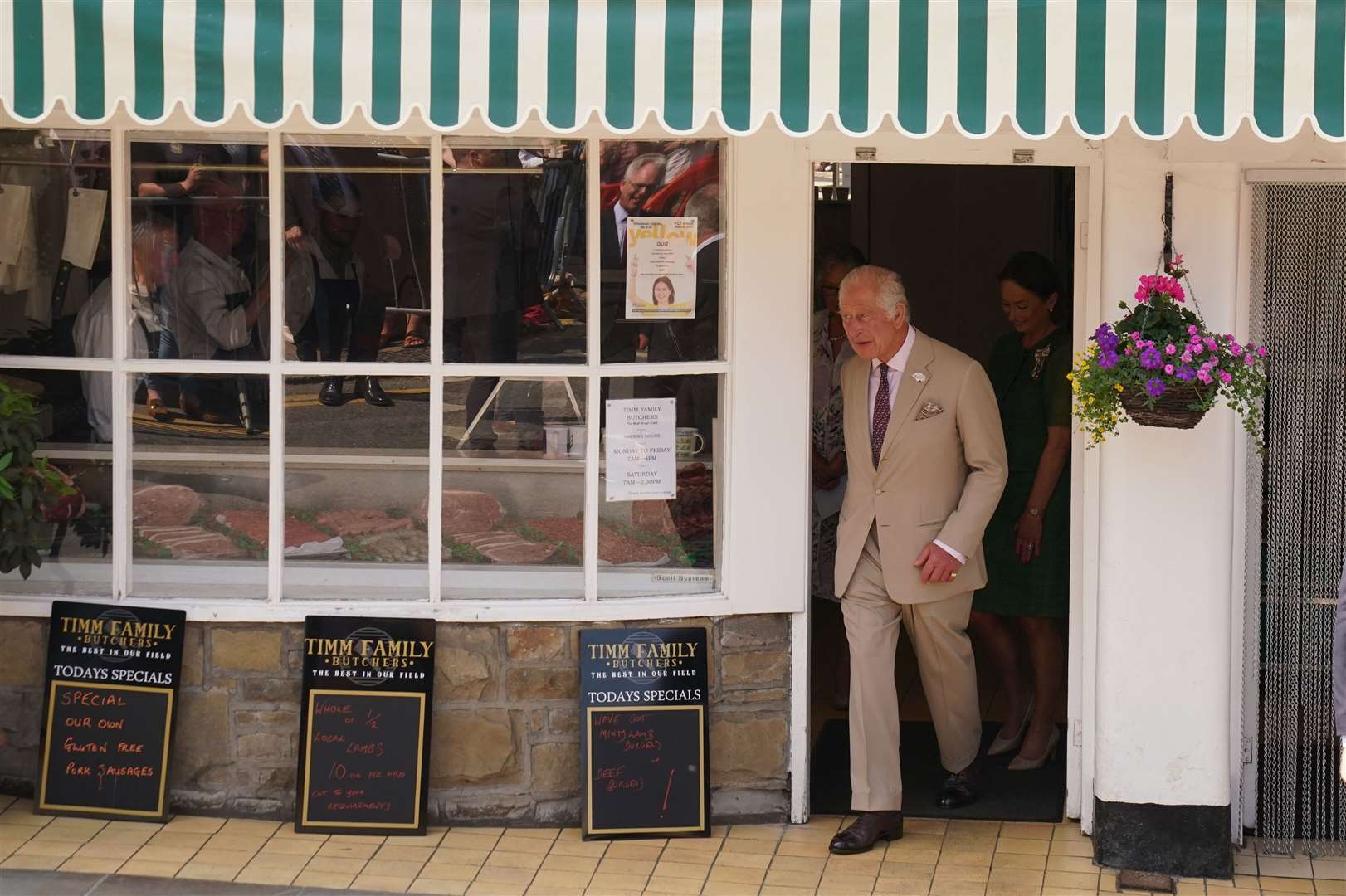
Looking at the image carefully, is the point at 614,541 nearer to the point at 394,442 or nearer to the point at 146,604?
the point at 394,442

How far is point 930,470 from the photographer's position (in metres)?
5.61

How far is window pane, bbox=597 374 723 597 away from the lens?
18.6 ft

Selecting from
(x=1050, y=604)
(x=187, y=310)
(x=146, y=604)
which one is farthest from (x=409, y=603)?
(x=1050, y=604)

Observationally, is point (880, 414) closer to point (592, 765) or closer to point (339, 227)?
point (592, 765)

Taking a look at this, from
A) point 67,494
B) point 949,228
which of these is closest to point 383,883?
point 67,494

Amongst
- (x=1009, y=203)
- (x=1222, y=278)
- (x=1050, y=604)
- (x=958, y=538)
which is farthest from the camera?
(x=1009, y=203)

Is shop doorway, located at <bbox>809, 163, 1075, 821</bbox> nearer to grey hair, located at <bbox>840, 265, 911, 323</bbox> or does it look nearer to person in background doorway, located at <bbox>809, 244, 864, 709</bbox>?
person in background doorway, located at <bbox>809, 244, 864, 709</bbox>

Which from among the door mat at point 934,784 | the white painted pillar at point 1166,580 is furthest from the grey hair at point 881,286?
the door mat at point 934,784

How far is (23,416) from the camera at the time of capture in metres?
5.50

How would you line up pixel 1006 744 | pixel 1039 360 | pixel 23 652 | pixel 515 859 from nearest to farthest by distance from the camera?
pixel 515 859 < pixel 23 652 < pixel 1039 360 < pixel 1006 744

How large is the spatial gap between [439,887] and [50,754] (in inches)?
59.7

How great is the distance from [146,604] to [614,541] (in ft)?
5.32

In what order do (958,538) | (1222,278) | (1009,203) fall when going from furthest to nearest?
(1009,203)
(958,538)
(1222,278)

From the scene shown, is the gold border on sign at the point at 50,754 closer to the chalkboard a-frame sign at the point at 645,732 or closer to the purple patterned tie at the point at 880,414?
the chalkboard a-frame sign at the point at 645,732
